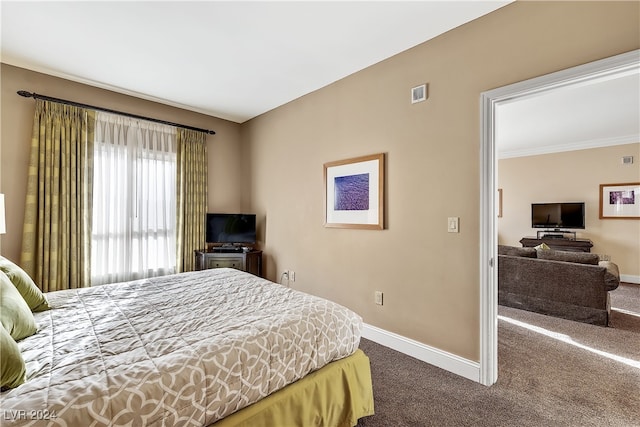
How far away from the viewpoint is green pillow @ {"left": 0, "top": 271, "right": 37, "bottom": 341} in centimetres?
125

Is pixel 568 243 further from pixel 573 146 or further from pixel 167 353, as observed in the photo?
pixel 167 353

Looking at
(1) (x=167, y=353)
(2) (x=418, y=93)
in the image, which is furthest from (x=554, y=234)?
(1) (x=167, y=353)

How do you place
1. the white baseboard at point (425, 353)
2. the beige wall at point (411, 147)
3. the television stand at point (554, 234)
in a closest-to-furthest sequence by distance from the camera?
the beige wall at point (411, 147) → the white baseboard at point (425, 353) → the television stand at point (554, 234)

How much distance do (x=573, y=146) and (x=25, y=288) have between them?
8.24m

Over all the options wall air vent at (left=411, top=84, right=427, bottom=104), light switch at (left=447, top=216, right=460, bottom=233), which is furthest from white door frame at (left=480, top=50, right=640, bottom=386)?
wall air vent at (left=411, top=84, right=427, bottom=104)

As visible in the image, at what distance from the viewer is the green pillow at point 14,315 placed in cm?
125

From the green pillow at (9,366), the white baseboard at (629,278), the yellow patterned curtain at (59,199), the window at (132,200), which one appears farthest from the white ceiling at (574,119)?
the yellow patterned curtain at (59,199)

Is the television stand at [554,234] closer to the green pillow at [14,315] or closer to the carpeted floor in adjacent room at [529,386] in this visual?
the carpeted floor in adjacent room at [529,386]

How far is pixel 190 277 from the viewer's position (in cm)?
251

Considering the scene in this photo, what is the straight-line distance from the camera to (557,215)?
609 cm

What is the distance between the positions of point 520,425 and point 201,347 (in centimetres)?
189

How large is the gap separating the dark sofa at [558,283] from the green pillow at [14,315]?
4709mm

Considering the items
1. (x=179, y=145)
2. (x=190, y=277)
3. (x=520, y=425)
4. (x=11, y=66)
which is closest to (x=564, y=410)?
(x=520, y=425)

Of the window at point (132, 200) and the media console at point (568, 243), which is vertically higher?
the window at point (132, 200)
